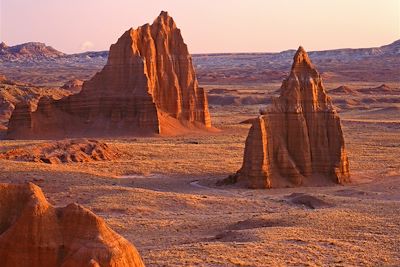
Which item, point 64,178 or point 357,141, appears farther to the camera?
point 357,141

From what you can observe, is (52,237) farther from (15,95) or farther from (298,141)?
(15,95)

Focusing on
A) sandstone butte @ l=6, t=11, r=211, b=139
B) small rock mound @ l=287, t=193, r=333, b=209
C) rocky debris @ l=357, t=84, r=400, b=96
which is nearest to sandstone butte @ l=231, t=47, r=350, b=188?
small rock mound @ l=287, t=193, r=333, b=209

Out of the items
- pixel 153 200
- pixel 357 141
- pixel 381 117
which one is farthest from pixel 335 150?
pixel 381 117

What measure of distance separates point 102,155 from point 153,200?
42.1 feet

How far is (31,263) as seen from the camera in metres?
11.6

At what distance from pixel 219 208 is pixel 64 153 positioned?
533 inches

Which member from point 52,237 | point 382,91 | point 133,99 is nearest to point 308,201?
point 52,237

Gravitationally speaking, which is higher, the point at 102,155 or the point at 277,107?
the point at 277,107

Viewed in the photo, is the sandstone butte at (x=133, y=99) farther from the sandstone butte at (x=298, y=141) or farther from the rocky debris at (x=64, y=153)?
the sandstone butte at (x=298, y=141)

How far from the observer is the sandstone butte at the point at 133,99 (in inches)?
2013

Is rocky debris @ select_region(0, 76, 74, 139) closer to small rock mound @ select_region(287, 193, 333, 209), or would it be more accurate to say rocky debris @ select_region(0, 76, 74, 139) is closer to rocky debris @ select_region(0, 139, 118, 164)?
rocky debris @ select_region(0, 139, 118, 164)

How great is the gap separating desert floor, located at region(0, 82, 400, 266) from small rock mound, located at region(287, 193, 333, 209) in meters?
0.25

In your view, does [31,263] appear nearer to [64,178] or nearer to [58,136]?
[64,178]

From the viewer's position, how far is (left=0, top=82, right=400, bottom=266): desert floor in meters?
16.6
